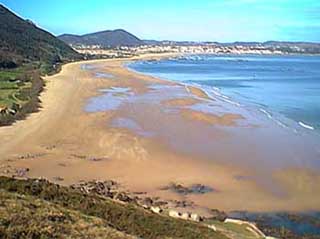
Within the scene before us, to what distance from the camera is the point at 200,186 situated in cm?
2038

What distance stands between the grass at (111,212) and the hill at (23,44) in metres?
65.0

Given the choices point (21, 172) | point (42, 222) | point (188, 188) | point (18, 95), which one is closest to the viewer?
point (42, 222)

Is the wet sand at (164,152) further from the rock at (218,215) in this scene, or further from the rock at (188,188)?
the rock at (218,215)

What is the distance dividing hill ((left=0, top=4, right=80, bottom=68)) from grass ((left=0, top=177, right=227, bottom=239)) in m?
65.0

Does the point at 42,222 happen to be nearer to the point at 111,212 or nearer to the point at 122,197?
the point at 111,212

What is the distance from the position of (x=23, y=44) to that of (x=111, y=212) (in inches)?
4277

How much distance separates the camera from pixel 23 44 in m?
115

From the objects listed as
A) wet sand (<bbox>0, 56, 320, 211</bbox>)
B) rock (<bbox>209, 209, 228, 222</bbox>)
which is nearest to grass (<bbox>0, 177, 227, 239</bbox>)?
rock (<bbox>209, 209, 228, 222</bbox>)

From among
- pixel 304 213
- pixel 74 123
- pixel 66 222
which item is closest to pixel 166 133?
pixel 74 123

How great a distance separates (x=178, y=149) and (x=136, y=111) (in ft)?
46.0

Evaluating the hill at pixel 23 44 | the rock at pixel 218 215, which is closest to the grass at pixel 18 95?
the hill at pixel 23 44

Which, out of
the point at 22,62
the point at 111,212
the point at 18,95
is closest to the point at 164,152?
the point at 111,212

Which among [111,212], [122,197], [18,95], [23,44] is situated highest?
[23,44]

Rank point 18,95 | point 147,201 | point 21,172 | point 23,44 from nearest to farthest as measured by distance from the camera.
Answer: point 147,201, point 21,172, point 18,95, point 23,44
